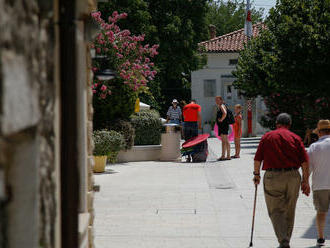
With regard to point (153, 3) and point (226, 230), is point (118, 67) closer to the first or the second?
point (226, 230)

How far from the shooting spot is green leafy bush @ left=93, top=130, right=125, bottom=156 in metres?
16.4

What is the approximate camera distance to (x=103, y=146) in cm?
1648

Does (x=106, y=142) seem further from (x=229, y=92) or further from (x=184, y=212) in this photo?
(x=229, y=92)

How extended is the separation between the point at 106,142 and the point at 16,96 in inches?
556

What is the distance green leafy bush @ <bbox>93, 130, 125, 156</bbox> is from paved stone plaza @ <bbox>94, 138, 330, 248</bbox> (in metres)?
0.59

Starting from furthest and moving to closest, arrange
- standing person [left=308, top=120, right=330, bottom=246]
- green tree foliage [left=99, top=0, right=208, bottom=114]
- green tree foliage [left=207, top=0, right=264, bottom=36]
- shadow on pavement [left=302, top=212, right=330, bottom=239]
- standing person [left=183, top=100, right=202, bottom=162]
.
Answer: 1. green tree foliage [left=207, top=0, right=264, bottom=36]
2. green tree foliage [left=99, top=0, right=208, bottom=114]
3. standing person [left=183, top=100, right=202, bottom=162]
4. shadow on pavement [left=302, top=212, right=330, bottom=239]
5. standing person [left=308, top=120, right=330, bottom=246]

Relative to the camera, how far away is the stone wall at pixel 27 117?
235cm

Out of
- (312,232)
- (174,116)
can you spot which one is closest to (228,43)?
(174,116)

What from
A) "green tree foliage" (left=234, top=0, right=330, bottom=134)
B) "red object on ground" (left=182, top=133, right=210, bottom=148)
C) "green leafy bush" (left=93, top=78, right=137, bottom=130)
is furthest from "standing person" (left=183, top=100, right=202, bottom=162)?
"green tree foliage" (left=234, top=0, right=330, bottom=134)

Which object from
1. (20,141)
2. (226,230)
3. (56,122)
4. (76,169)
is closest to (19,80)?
(20,141)

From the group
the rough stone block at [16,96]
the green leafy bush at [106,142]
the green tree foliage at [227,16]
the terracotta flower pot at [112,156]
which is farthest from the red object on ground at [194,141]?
the green tree foliage at [227,16]

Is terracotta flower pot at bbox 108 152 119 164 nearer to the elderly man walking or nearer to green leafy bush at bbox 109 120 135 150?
green leafy bush at bbox 109 120 135 150

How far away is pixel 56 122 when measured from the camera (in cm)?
354

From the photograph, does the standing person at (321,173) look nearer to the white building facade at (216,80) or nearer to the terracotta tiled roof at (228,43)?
the white building facade at (216,80)
